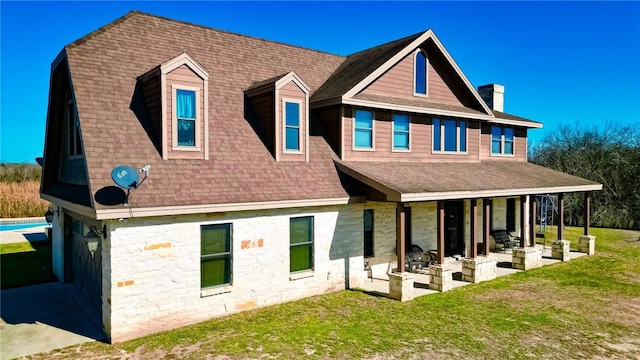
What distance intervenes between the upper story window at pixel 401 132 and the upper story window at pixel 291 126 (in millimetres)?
4073

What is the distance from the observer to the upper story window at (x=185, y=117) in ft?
37.0

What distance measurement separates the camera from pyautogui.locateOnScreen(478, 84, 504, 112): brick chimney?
23.8 m

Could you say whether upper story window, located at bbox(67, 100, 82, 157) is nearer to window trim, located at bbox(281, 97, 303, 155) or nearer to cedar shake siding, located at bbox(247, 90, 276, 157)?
cedar shake siding, located at bbox(247, 90, 276, 157)

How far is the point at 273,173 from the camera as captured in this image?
1257 centimetres

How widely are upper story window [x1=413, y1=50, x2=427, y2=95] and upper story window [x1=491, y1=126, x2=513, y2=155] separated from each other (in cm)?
602

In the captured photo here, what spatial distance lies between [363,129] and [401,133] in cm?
181

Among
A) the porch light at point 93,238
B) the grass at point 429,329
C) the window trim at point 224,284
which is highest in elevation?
the porch light at point 93,238

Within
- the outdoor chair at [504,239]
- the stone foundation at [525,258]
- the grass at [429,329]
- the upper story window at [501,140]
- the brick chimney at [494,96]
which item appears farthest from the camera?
the brick chimney at [494,96]

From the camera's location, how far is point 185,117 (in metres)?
11.4

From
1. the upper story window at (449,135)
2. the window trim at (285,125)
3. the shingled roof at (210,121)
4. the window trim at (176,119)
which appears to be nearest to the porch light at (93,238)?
the shingled roof at (210,121)

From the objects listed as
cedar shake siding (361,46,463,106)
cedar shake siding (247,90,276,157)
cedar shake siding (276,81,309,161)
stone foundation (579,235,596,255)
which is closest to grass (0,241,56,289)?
cedar shake siding (247,90,276,157)

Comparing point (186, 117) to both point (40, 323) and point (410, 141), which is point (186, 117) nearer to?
point (40, 323)

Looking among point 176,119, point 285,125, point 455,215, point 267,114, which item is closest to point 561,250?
point 455,215

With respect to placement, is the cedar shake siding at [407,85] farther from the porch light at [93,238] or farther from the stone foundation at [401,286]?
the porch light at [93,238]
